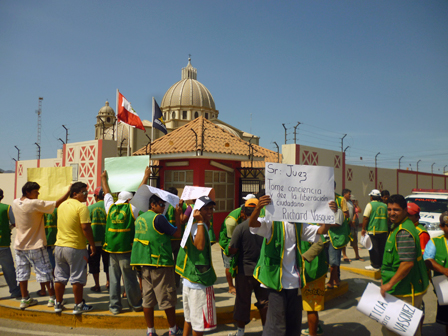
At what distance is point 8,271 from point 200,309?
12.3 feet

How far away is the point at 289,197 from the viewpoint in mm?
3469

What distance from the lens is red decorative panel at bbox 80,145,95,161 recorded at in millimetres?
14695

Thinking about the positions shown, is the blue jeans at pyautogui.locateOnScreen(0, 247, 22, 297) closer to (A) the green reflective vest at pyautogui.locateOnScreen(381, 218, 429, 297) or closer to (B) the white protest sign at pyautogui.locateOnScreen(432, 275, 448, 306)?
(A) the green reflective vest at pyautogui.locateOnScreen(381, 218, 429, 297)

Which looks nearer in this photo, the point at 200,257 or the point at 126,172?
the point at 200,257

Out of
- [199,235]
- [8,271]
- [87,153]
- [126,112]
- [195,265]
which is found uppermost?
[126,112]

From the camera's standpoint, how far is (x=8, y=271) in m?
5.55

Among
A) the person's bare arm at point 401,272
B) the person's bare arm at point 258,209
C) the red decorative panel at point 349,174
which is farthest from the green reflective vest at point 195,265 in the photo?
the red decorative panel at point 349,174

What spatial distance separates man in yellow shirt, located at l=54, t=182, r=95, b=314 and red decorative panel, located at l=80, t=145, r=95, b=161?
1042cm

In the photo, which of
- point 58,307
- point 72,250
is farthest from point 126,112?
point 58,307

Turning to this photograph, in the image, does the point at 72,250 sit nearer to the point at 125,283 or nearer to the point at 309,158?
the point at 125,283

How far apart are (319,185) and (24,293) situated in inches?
183

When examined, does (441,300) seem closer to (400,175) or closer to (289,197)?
(289,197)

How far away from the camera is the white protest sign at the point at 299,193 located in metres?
3.41

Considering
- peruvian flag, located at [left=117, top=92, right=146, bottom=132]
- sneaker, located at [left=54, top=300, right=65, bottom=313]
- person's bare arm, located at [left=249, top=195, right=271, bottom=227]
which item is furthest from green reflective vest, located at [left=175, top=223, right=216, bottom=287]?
peruvian flag, located at [left=117, top=92, right=146, bottom=132]
